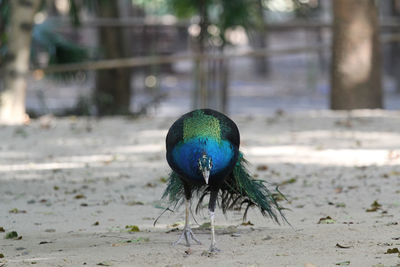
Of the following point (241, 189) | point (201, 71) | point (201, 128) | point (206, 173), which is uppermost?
point (201, 128)

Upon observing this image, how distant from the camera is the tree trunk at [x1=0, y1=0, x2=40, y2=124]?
12.3m

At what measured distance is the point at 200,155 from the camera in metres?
4.62

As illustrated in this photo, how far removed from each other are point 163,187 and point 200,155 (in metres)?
3.26

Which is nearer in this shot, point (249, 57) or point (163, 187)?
point (163, 187)

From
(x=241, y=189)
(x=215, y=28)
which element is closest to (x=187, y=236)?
(x=241, y=189)

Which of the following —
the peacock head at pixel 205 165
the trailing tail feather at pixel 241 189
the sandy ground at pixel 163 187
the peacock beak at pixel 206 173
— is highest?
the peacock head at pixel 205 165

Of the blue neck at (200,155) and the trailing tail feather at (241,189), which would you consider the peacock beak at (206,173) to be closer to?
the blue neck at (200,155)

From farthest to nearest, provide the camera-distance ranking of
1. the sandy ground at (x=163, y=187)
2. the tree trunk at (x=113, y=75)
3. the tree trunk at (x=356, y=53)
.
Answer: the tree trunk at (x=113, y=75) < the tree trunk at (x=356, y=53) < the sandy ground at (x=163, y=187)

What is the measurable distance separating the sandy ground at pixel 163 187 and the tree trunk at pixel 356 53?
0.51m

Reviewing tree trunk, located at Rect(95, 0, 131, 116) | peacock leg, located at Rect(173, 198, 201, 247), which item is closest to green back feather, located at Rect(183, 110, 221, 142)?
peacock leg, located at Rect(173, 198, 201, 247)

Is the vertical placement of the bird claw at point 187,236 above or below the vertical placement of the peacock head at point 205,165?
below

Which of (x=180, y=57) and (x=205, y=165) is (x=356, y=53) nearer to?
(x=180, y=57)

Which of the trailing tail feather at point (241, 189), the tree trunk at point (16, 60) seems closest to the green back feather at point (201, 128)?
the trailing tail feather at point (241, 189)

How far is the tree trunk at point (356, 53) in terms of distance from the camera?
40.6 ft
